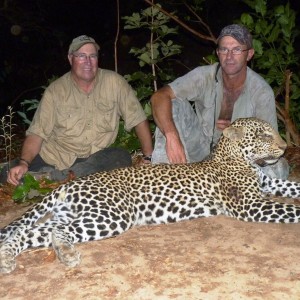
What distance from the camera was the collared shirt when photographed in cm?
590

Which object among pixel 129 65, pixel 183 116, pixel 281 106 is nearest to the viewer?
pixel 183 116

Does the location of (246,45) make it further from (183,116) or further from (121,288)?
(121,288)

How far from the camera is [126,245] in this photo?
4469 mm

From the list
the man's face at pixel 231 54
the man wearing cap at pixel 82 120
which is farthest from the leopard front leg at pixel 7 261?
the man's face at pixel 231 54

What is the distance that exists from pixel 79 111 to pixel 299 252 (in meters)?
3.21

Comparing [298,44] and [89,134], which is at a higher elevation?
[298,44]

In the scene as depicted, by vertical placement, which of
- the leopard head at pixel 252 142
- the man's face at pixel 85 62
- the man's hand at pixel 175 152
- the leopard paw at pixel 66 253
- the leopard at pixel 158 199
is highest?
the man's face at pixel 85 62

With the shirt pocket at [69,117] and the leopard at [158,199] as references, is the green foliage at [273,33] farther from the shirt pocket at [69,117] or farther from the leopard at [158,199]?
the shirt pocket at [69,117]

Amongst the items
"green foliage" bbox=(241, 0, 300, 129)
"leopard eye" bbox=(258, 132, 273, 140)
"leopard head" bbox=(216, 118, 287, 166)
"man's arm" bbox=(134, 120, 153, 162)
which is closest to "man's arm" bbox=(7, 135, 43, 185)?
"man's arm" bbox=(134, 120, 153, 162)

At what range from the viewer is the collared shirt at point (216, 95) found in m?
5.90

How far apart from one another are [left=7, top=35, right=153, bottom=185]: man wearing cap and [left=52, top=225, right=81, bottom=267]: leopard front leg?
209cm

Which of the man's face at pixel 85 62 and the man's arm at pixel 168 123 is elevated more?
the man's face at pixel 85 62

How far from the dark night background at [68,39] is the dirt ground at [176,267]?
1091 cm

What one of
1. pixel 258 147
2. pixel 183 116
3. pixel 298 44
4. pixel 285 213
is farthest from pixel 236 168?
pixel 298 44
